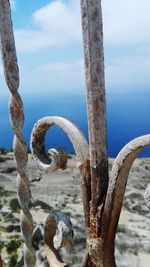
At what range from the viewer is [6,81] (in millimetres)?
1837

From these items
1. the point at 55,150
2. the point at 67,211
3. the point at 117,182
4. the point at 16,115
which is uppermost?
the point at 16,115

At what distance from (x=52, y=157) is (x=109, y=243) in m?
0.44

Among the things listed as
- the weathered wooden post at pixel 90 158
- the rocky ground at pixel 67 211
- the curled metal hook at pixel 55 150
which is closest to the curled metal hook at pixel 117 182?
the weathered wooden post at pixel 90 158

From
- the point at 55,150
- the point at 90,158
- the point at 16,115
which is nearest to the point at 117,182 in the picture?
the point at 90,158

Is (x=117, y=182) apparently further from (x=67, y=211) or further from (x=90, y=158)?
(x=67, y=211)

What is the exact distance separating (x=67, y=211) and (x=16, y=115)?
47.6ft

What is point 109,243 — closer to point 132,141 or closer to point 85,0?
point 132,141

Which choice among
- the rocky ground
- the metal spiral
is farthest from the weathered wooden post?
the rocky ground

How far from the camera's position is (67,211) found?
16078 millimetres

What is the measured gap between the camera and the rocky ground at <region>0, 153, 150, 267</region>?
990 centimetres

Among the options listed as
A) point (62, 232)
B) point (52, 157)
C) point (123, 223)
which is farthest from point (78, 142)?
point (123, 223)

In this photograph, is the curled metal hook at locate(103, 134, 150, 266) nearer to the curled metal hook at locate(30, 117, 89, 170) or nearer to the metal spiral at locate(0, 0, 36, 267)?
the curled metal hook at locate(30, 117, 89, 170)

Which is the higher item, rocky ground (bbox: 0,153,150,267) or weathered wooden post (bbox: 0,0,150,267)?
weathered wooden post (bbox: 0,0,150,267)

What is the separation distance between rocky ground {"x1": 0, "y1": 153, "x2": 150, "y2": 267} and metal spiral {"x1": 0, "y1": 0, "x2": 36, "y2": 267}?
24cm
